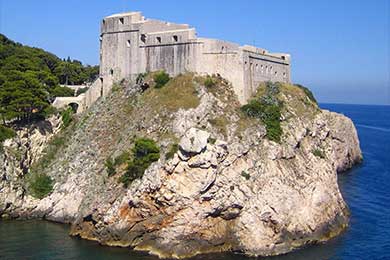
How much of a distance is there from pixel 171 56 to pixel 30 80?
15350mm

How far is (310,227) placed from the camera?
149 ft

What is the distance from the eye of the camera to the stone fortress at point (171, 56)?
5159 cm

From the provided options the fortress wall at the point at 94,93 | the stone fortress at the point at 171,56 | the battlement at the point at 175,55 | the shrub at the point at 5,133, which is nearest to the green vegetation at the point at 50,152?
the shrub at the point at 5,133

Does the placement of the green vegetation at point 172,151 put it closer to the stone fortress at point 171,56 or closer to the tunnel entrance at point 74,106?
the stone fortress at point 171,56

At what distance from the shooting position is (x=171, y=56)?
176 feet

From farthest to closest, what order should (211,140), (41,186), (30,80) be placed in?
(30,80)
(41,186)
(211,140)

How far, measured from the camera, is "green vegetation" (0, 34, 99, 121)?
185ft

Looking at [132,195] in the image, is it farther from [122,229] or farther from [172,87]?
[172,87]

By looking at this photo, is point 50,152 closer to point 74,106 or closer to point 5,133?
point 5,133

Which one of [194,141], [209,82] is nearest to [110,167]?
[194,141]

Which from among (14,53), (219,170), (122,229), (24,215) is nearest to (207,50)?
(219,170)

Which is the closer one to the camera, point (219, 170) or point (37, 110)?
point (219, 170)

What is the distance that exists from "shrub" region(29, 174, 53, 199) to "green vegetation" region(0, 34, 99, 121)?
7.28 meters

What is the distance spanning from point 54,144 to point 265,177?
77.7ft
